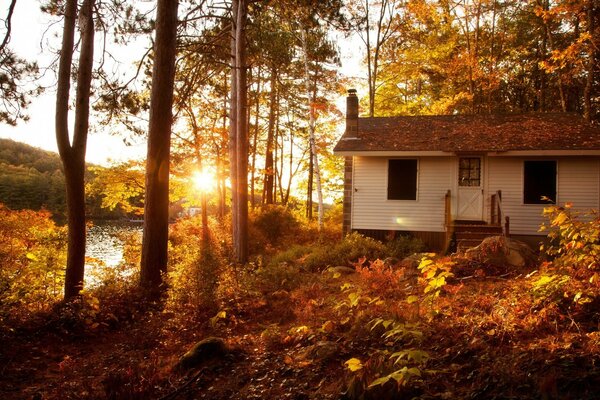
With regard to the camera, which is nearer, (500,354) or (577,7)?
(500,354)

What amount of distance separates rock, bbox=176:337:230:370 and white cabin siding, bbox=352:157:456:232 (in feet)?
37.2

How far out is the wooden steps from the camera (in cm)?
1381

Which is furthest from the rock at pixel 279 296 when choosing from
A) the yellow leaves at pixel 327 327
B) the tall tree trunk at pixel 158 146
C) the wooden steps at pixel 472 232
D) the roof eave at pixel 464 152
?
the roof eave at pixel 464 152

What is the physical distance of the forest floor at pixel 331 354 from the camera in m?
3.48

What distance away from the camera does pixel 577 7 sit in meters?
14.9

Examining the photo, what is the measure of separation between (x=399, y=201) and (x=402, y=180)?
781mm

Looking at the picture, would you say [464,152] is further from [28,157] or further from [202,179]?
[28,157]

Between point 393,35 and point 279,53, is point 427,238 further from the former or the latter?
point 393,35

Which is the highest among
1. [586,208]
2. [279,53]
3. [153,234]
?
[279,53]

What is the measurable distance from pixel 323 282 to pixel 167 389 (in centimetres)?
568

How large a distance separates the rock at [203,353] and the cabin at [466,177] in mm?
10569

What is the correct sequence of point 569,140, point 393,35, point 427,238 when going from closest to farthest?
point 569,140 < point 427,238 < point 393,35

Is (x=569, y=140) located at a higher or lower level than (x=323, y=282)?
higher

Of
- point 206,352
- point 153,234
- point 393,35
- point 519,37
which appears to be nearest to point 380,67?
point 393,35
